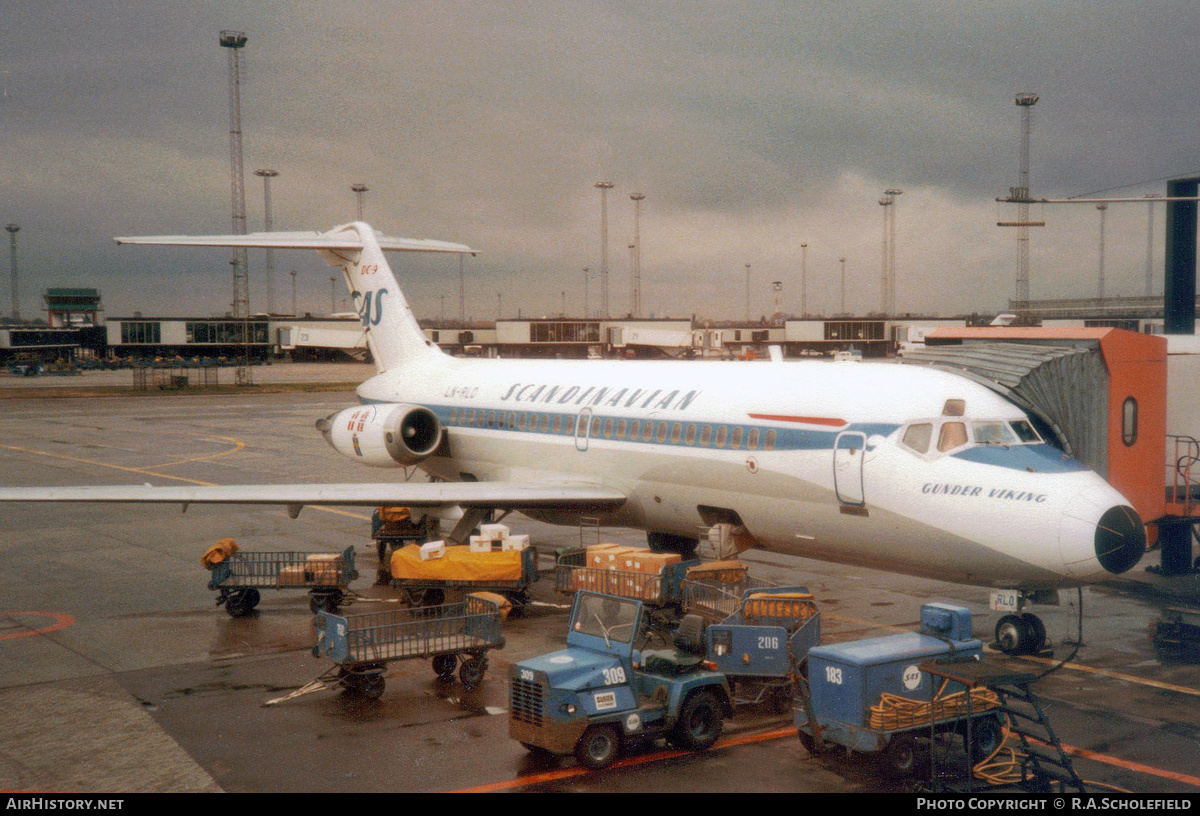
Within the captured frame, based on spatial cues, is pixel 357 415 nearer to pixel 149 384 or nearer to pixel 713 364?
pixel 713 364

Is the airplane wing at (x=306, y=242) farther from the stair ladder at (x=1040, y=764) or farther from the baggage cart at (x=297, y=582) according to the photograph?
the stair ladder at (x=1040, y=764)

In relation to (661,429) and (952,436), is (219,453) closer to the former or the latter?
(661,429)

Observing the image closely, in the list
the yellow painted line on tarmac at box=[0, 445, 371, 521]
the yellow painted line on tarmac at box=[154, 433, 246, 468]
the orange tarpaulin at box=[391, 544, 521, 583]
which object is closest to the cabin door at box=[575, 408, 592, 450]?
the orange tarpaulin at box=[391, 544, 521, 583]

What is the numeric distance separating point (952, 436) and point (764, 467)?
10.6 feet

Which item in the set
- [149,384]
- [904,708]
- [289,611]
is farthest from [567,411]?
→ [149,384]

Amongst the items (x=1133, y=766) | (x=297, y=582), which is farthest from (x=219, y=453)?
(x=1133, y=766)

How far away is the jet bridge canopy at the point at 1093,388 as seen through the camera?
17234 millimetres

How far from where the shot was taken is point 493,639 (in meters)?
15.2

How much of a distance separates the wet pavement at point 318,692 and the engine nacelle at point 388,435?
97.5 inches

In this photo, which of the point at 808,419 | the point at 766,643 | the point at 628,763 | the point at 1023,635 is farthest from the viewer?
the point at 808,419

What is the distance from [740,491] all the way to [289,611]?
8.82m

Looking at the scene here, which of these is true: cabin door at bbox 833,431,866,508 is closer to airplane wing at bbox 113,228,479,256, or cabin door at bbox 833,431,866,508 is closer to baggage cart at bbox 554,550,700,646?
baggage cart at bbox 554,550,700,646

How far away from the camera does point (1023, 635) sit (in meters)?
16.0

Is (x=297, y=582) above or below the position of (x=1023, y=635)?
above
